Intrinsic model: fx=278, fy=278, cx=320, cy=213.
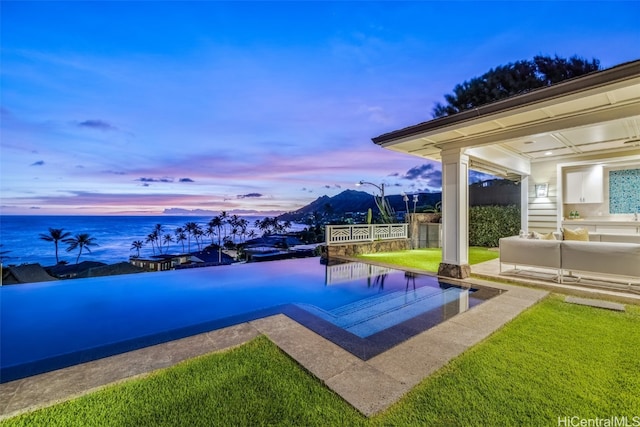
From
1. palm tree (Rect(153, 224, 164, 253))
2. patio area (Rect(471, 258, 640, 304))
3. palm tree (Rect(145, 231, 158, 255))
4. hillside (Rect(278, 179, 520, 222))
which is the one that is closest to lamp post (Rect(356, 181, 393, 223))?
hillside (Rect(278, 179, 520, 222))

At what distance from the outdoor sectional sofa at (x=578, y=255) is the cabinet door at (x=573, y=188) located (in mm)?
2381

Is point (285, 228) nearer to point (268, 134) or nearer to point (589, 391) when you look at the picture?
point (268, 134)

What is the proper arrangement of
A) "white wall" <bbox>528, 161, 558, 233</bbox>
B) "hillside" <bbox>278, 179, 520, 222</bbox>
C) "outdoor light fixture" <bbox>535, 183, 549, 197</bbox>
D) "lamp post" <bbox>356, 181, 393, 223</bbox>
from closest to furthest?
1. "white wall" <bbox>528, 161, 558, 233</bbox>
2. "outdoor light fixture" <bbox>535, 183, 549, 197</bbox>
3. "hillside" <bbox>278, 179, 520, 222</bbox>
4. "lamp post" <bbox>356, 181, 393, 223</bbox>

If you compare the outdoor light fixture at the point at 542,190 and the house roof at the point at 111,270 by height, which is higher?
the outdoor light fixture at the point at 542,190

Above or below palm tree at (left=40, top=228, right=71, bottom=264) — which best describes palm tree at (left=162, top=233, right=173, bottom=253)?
below

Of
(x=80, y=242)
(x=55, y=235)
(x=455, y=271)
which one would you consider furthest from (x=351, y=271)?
(x=55, y=235)

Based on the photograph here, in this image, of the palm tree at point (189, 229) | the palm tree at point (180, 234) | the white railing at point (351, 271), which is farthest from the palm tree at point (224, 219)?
the white railing at point (351, 271)

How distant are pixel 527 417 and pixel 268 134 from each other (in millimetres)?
12411

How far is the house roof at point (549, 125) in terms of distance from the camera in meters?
3.57

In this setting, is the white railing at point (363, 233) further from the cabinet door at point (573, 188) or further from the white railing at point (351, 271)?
the cabinet door at point (573, 188)

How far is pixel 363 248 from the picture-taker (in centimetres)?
1096

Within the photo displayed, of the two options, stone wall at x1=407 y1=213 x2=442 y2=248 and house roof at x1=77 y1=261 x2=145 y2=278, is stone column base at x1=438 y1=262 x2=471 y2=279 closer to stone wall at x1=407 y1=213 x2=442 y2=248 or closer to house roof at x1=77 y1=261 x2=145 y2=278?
stone wall at x1=407 y1=213 x2=442 y2=248

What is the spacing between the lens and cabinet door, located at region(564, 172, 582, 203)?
849 centimetres

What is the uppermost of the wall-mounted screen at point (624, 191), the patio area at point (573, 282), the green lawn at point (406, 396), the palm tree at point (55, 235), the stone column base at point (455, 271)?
the wall-mounted screen at point (624, 191)
